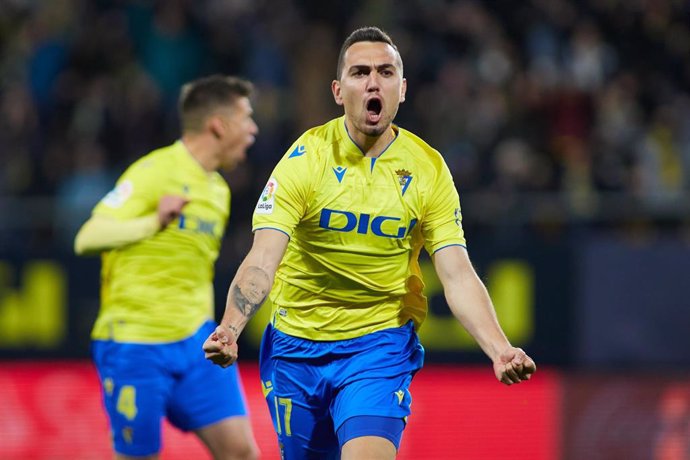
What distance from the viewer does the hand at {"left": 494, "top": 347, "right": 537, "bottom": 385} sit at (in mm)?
5004

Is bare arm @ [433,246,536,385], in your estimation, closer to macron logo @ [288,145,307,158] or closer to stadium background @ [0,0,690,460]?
macron logo @ [288,145,307,158]

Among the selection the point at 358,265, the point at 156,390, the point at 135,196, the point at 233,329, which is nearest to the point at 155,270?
the point at 135,196

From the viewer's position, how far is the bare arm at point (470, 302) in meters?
5.32

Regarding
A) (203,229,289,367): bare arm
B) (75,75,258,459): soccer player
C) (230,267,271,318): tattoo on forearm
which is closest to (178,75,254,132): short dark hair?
(75,75,258,459): soccer player

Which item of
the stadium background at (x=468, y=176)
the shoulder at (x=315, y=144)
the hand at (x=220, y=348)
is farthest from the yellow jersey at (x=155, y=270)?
the stadium background at (x=468, y=176)

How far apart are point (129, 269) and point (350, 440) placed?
2.43 metres

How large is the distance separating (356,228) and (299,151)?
0.43m

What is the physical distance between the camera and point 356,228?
564 centimetres

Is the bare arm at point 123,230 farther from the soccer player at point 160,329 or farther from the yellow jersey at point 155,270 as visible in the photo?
the yellow jersey at point 155,270

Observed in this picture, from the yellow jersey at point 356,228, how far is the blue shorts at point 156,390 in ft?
5.29

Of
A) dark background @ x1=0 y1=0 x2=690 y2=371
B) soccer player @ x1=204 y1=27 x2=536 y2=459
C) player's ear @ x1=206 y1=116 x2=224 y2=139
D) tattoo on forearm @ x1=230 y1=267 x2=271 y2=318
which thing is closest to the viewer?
tattoo on forearm @ x1=230 y1=267 x2=271 y2=318

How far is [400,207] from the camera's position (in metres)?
5.64

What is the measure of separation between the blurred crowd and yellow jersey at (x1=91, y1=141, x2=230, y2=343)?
16.1ft

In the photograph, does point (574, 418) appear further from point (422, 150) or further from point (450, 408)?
point (422, 150)
